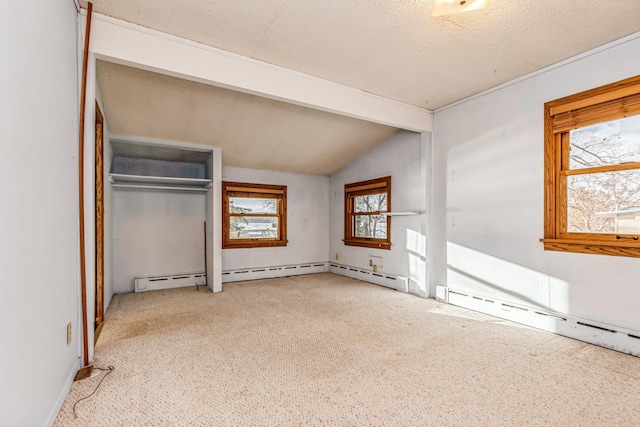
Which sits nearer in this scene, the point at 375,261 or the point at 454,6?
the point at 454,6

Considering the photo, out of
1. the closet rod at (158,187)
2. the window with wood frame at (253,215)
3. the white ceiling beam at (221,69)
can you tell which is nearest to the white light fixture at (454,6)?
the white ceiling beam at (221,69)

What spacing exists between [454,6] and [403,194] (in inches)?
117

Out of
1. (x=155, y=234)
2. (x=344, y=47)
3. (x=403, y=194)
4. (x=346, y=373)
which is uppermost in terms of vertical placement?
(x=344, y=47)

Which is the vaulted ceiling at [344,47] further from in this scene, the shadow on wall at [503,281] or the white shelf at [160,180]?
the shadow on wall at [503,281]

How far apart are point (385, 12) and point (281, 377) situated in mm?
2725

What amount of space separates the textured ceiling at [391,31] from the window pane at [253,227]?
324 centimetres

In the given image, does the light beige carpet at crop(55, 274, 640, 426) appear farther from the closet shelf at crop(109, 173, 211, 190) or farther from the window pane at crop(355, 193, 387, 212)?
the window pane at crop(355, 193, 387, 212)

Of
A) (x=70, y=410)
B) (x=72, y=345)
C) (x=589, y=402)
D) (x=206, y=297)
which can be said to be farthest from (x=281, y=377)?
(x=206, y=297)

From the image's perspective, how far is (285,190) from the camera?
598 cm

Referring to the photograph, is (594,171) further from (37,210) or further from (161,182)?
(161,182)

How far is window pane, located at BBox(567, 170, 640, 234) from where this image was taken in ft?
8.52

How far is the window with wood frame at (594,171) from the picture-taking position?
2592mm

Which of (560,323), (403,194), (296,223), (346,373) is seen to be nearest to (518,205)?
(560,323)

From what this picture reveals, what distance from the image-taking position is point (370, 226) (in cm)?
557
